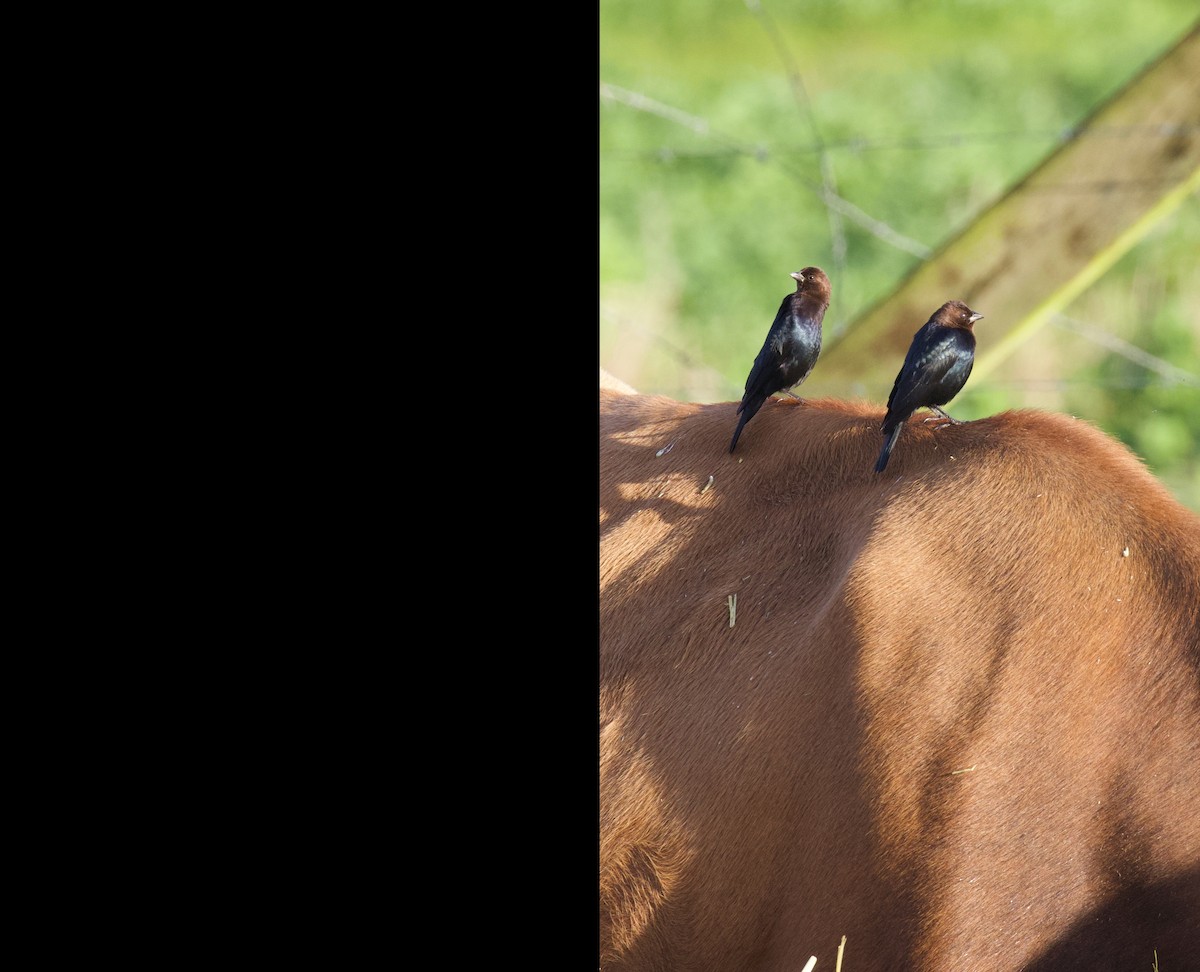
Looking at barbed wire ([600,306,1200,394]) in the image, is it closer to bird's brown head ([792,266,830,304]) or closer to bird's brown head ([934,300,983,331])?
bird's brown head ([792,266,830,304])

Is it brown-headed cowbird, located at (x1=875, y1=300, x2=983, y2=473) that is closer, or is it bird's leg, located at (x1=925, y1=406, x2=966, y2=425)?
brown-headed cowbird, located at (x1=875, y1=300, x2=983, y2=473)

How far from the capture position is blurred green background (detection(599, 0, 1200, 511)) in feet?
21.6

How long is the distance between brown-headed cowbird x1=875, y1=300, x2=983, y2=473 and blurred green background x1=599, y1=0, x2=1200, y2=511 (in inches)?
79.2

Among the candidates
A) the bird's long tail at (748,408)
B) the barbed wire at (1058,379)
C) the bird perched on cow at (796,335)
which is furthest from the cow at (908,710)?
the barbed wire at (1058,379)

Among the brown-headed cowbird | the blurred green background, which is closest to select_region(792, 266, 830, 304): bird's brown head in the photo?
the brown-headed cowbird

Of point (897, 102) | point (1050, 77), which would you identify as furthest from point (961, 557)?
point (1050, 77)

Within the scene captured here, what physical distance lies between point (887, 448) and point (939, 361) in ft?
0.70

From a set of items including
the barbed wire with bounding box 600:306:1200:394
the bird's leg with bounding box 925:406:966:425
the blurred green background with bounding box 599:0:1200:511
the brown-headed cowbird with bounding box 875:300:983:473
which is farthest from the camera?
the blurred green background with bounding box 599:0:1200:511

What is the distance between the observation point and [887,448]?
81.7 inches

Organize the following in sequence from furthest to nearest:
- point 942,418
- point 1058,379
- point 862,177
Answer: point 862,177
point 1058,379
point 942,418

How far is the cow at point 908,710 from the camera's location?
175 cm

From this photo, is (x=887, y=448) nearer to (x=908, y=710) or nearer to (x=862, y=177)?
(x=908, y=710)

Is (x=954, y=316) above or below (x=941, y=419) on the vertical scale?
above

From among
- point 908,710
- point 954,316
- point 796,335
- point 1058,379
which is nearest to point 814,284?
point 796,335
